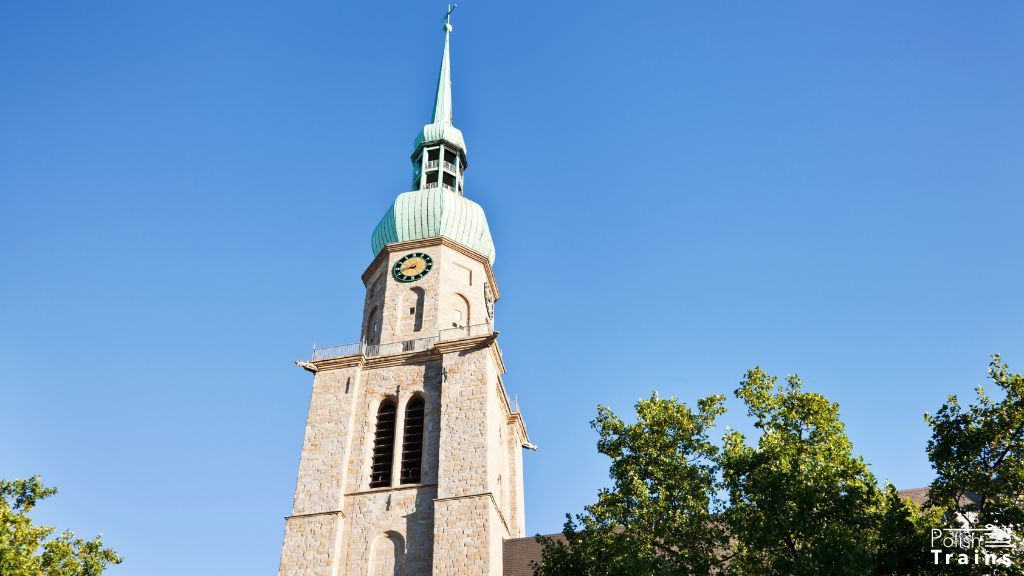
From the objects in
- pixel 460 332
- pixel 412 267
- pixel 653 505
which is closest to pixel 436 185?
pixel 412 267

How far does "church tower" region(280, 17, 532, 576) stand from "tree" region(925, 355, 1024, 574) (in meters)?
17.2

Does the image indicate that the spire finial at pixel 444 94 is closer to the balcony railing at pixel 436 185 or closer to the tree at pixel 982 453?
the balcony railing at pixel 436 185

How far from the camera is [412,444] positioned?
36688 millimetres

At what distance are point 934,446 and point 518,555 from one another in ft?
62.3

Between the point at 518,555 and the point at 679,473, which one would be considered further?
the point at 518,555

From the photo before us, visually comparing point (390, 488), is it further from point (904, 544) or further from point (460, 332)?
point (904, 544)

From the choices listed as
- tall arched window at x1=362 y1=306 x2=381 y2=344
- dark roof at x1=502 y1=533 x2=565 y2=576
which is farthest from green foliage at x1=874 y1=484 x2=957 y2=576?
tall arched window at x1=362 y1=306 x2=381 y2=344

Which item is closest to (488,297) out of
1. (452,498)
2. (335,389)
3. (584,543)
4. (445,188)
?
(445,188)

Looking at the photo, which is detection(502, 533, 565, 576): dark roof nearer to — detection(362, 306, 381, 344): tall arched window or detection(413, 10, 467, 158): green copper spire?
detection(362, 306, 381, 344): tall arched window

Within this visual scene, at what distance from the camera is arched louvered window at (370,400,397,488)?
35.8 metres

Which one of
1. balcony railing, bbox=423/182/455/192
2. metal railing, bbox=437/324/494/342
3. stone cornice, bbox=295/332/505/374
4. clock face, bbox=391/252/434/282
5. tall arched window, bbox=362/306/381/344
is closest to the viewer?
stone cornice, bbox=295/332/505/374

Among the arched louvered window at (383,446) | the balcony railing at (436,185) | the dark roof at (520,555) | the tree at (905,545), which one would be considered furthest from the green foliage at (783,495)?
the balcony railing at (436,185)

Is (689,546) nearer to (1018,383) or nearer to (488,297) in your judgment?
(1018,383)

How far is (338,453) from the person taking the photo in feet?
117
